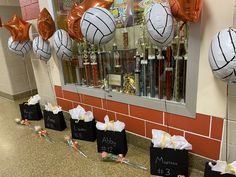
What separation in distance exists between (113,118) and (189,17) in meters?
0.86

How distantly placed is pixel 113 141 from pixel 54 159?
0.40m

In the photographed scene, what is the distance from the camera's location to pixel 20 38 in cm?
156

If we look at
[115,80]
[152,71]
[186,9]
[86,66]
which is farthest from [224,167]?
[86,66]

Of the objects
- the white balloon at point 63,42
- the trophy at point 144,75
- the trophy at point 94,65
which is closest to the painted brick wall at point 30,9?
the white balloon at point 63,42

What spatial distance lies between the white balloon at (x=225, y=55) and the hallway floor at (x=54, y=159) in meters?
0.62

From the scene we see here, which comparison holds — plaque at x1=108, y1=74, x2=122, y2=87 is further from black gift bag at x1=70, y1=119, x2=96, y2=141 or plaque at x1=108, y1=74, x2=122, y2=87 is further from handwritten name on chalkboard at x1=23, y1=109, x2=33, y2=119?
handwritten name on chalkboard at x1=23, y1=109, x2=33, y2=119

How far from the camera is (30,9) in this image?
1656 millimetres

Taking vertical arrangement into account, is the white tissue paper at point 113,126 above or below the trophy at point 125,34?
below

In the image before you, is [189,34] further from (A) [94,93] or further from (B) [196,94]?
(A) [94,93]

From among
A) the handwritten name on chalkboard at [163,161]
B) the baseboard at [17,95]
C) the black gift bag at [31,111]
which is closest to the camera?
the handwritten name on chalkboard at [163,161]

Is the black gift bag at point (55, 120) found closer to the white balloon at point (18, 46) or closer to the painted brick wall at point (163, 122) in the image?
the painted brick wall at point (163, 122)

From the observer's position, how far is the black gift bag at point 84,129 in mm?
1376

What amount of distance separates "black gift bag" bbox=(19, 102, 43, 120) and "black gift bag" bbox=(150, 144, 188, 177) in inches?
50.3

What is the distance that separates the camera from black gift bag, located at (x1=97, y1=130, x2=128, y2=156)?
1.17m
